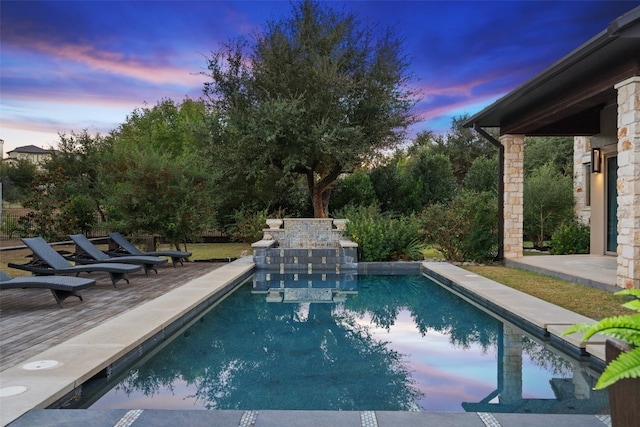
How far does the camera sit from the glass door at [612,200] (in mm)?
12773

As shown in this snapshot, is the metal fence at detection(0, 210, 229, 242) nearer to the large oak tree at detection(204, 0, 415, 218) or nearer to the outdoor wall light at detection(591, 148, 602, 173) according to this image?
the large oak tree at detection(204, 0, 415, 218)

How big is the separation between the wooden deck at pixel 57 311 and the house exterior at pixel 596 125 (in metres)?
7.78

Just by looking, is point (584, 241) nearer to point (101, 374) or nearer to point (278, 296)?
point (278, 296)

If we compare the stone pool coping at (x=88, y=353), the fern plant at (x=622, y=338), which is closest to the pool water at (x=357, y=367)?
the stone pool coping at (x=88, y=353)

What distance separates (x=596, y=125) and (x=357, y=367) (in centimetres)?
1123

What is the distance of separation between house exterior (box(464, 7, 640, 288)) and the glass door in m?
0.03

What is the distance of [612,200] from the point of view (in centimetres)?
1295

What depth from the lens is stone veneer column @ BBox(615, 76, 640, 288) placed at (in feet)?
25.3

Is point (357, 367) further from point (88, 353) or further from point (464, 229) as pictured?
point (464, 229)

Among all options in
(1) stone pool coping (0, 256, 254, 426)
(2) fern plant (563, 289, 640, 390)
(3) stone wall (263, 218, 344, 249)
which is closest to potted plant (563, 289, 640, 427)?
(2) fern plant (563, 289, 640, 390)

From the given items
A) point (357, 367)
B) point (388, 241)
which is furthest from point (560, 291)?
point (388, 241)

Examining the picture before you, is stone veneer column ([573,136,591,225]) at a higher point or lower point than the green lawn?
higher

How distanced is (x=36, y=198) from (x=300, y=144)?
960 cm

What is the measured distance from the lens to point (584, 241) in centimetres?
1458
